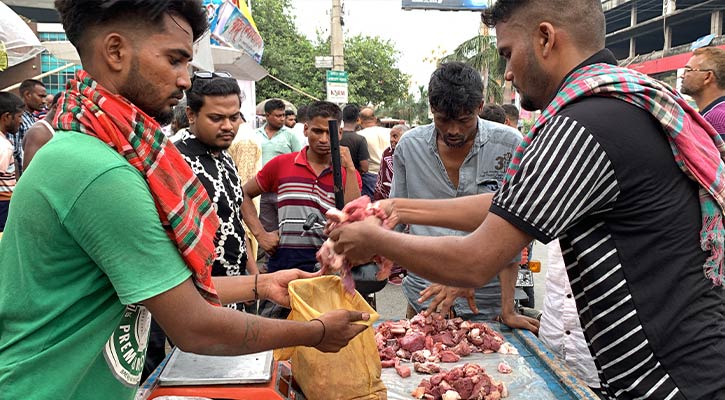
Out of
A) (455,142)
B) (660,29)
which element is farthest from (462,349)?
(660,29)

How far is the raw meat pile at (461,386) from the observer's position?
258 centimetres

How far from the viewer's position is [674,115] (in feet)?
5.17

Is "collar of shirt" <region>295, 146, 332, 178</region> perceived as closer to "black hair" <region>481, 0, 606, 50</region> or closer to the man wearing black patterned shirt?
the man wearing black patterned shirt

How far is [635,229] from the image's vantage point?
158 centimetres

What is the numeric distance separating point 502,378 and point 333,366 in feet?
2.97

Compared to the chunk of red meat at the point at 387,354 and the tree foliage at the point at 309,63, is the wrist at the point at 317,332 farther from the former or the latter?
the tree foliage at the point at 309,63

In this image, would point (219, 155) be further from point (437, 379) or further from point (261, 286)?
point (437, 379)

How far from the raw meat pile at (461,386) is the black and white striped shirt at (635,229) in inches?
40.9

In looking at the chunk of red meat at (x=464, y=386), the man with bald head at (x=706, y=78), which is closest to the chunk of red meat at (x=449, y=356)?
the chunk of red meat at (x=464, y=386)

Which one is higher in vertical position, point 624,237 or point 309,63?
point 309,63

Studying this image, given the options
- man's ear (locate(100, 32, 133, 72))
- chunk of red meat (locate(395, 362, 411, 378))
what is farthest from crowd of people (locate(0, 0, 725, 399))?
chunk of red meat (locate(395, 362, 411, 378))

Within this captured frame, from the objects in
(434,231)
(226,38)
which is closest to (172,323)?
(434,231)

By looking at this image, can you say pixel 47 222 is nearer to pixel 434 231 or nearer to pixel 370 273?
pixel 370 273

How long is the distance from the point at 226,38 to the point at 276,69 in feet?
59.9
